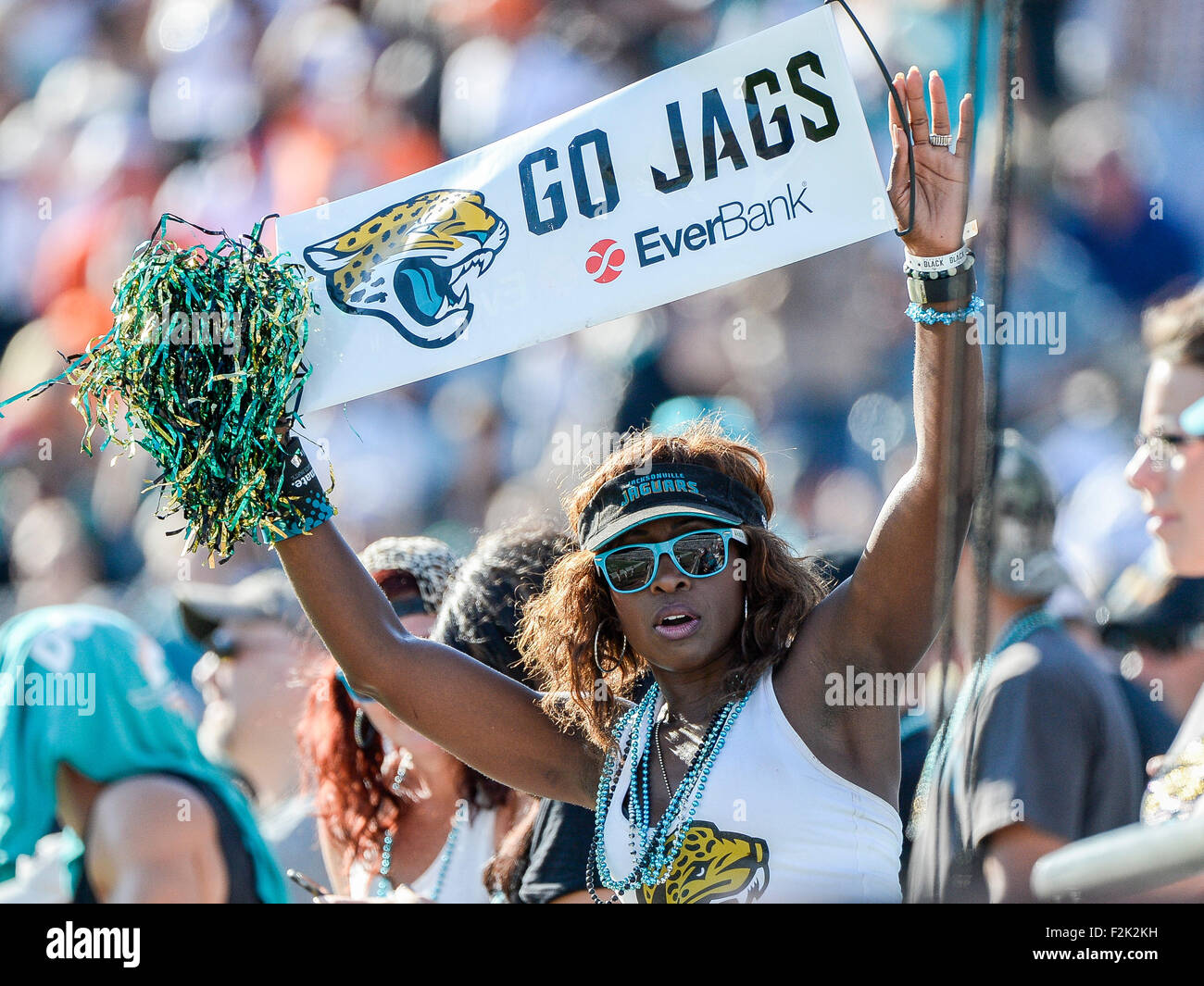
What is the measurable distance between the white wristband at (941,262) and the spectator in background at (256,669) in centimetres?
226

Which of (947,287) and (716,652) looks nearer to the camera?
(947,287)

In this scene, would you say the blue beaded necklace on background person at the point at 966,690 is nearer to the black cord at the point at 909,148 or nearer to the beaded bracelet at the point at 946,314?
the beaded bracelet at the point at 946,314

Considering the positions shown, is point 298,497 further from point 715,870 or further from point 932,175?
point 932,175

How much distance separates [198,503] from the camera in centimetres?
186

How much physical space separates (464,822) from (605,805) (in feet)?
2.59

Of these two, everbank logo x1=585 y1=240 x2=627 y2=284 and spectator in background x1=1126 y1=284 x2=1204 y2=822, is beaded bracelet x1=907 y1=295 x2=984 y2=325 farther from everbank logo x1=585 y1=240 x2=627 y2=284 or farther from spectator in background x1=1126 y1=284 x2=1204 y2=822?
spectator in background x1=1126 y1=284 x2=1204 y2=822

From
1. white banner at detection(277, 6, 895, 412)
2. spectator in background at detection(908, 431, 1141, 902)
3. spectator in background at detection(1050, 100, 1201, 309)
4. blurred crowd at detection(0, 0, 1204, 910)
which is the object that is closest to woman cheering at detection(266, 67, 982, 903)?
white banner at detection(277, 6, 895, 412)

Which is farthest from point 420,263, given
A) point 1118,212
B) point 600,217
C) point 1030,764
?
point 1118,212

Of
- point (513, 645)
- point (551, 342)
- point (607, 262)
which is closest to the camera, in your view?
point (607, 262)

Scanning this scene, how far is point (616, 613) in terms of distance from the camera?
204cm

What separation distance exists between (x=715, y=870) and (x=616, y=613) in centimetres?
46
